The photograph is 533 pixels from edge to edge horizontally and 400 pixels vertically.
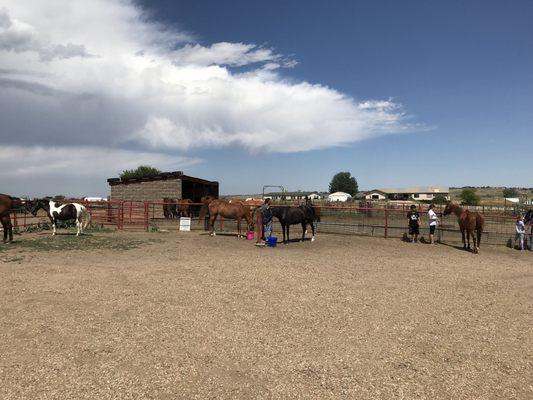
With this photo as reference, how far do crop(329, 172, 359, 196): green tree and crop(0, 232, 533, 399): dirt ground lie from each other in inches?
4309

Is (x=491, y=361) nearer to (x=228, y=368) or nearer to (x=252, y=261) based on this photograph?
(x=228, y=368)

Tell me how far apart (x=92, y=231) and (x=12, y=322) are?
11437mm

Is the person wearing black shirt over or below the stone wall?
below

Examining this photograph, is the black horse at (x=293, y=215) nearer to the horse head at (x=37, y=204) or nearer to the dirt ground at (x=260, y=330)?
the dirt ground at (x=260, y=330)

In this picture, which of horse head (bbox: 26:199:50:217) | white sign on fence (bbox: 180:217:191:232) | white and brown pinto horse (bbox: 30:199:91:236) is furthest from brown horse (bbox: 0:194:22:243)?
white sign on fence (bbox: 180:217:191:232)

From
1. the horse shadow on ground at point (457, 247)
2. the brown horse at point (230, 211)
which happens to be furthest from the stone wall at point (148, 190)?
the horse shadow on ground at point (457, 247)

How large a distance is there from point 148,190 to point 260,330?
1990 centimetres

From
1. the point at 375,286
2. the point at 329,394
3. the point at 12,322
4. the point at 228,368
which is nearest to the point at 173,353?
the point at 228,368

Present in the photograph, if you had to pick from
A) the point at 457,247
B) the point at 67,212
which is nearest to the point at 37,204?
the point at 67,212

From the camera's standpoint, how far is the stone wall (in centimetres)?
2303

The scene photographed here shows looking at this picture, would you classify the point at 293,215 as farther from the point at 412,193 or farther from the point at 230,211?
the point at 412,193

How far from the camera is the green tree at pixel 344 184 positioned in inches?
4604

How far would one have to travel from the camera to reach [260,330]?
16.3 feet

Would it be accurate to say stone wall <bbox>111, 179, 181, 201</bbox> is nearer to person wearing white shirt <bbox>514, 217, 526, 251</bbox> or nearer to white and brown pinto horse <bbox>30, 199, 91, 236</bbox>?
white and brown pinto horse <bbox>30, 199, 91, 236</bbox>
